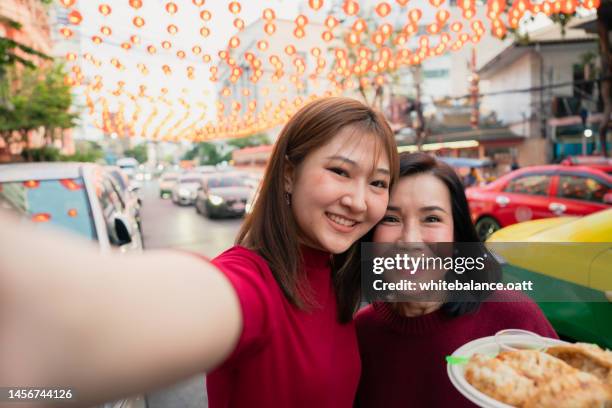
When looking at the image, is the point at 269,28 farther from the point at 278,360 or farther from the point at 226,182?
the point at 278,360

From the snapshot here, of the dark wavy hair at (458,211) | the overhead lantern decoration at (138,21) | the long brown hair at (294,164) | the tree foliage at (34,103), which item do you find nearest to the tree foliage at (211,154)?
the tree foliage at (34,103)

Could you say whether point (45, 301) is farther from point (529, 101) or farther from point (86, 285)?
point (529, 101)

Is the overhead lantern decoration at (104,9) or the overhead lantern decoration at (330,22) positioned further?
the overhead lantern decoration at (330,22)

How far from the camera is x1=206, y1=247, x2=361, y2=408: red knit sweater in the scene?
0.97 metres

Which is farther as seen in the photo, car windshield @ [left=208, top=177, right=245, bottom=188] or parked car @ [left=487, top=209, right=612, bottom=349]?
car windshield @ [left=208, top=177, right=245, bottom=188]

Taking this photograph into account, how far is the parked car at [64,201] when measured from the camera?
3092 mm

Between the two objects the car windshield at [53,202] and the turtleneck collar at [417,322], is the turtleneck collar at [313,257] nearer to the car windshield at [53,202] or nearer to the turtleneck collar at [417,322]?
the turtleneck collar at [417,322]

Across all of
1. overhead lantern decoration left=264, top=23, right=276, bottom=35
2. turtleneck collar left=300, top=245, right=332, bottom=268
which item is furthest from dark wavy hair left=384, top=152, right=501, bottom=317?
overhead lantern decoration left=264, top=23, right=276, bottom=35

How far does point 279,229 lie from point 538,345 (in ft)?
2.72

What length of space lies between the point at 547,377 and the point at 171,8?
907 centimetres

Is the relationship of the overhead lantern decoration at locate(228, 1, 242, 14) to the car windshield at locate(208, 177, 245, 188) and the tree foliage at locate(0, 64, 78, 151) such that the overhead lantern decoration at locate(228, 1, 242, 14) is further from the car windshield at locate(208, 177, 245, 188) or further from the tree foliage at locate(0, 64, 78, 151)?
the car windshield at locate(208, 177, 245, 188)

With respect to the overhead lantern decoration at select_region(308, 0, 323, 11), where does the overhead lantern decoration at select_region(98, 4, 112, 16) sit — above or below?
above

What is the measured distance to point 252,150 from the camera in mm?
40000

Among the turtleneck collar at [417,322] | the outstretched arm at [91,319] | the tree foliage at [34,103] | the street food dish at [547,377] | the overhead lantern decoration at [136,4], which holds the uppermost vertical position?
the overhead lantern decoration at [136,4]
